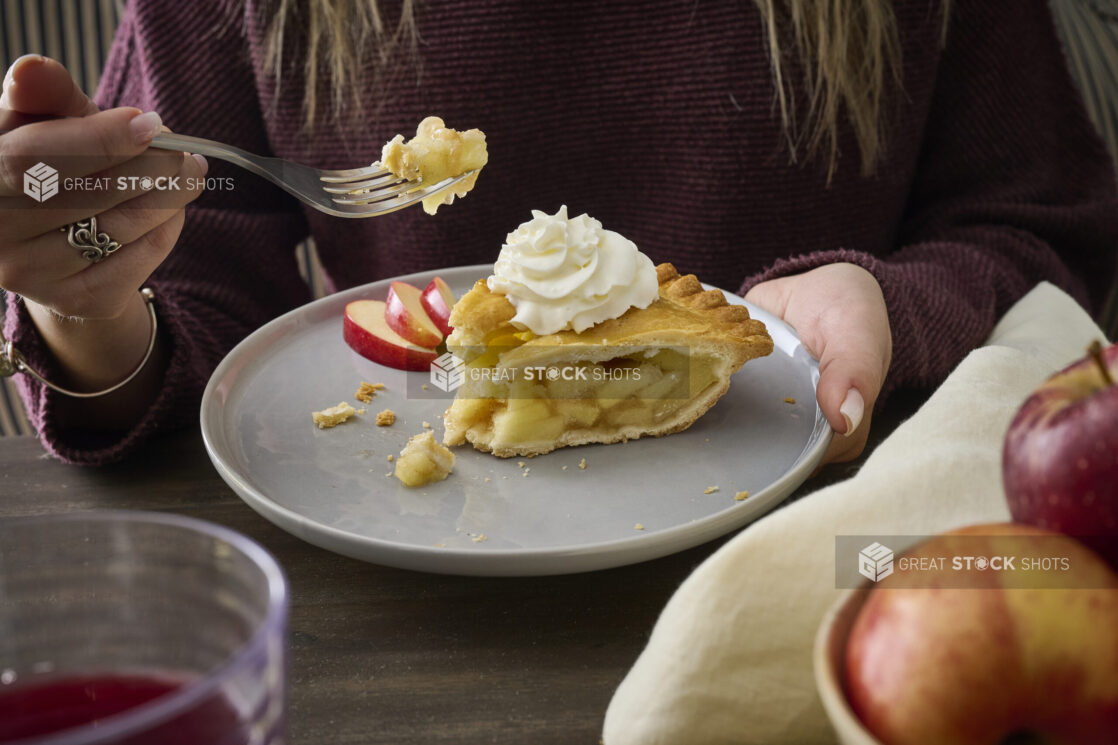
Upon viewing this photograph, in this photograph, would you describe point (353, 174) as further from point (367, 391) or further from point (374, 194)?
point (367, 391)

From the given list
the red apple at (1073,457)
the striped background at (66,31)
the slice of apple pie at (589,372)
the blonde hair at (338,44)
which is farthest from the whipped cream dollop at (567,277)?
the striped background at (66,31)

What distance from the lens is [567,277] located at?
1.30m

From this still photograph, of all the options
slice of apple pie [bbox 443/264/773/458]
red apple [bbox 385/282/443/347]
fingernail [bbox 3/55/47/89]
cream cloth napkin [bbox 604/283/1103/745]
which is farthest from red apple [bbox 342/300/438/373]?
cream cloth napkin [bbox 604/283/1103/745]

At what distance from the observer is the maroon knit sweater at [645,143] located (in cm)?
175

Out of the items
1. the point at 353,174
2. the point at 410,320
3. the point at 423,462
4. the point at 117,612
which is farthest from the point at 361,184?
the point at 117,612

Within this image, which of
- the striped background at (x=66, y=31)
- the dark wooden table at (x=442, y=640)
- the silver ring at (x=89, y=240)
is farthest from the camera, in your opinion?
the striped background at (x=66, y=31)

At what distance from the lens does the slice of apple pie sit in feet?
4.24

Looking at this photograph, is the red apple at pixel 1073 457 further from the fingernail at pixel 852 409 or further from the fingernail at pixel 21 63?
the fingernail at pixel 21 63

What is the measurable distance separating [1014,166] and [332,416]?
1.49 metres

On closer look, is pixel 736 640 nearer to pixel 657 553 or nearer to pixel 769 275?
pixel 657 553

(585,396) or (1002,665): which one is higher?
(1002,665)

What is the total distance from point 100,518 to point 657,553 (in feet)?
1.81

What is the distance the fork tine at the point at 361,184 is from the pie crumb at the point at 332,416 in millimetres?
302

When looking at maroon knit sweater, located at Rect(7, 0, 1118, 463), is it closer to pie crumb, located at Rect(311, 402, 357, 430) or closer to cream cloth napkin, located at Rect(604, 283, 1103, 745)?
pie crumb, located at Rect(311, 402, 357, 430)
